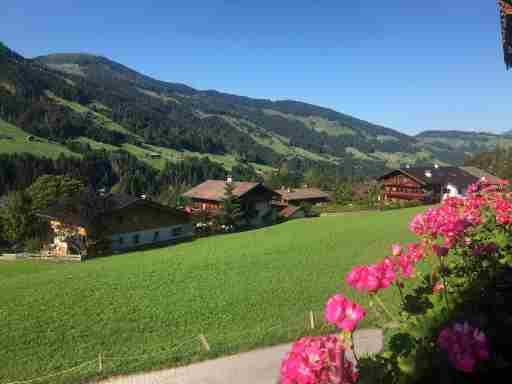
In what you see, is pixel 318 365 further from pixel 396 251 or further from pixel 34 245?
pixel 34 245

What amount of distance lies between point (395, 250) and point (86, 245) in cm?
3337

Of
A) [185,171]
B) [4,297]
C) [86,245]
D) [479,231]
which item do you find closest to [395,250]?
[479,231]

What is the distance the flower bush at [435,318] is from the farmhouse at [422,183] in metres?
59.5

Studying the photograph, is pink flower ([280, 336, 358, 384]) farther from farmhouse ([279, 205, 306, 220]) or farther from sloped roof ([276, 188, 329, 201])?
sloped roof ([276, 188, 329, 201])

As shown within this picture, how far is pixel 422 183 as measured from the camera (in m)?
60.7

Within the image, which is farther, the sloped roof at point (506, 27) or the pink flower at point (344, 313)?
the sloped roof at point (506, 27)

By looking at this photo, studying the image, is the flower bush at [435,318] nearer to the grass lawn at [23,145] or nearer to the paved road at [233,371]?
the paved road at [233,371]

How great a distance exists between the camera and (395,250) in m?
3.22

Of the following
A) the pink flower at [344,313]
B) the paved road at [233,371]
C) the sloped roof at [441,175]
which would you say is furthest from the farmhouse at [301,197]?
the pink flower at [344,313]

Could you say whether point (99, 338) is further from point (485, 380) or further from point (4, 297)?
point (485, 380)

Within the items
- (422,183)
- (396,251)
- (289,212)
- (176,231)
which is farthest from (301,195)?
(396,251)

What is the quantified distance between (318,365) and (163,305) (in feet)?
48.4

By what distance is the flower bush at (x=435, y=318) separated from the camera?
177 centimetres

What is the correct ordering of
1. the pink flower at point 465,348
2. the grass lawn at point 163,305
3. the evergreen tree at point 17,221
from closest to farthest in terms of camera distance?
1. the pink flower at point 465,348
2. the grass lawn at point 163,305
3. the evergreen tree at point 17,221
